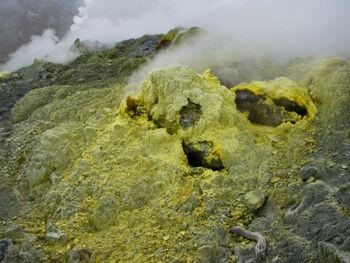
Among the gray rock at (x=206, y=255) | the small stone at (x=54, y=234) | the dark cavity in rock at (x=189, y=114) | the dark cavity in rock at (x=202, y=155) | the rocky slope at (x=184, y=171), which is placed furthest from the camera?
the dark cavity in rock at (x=189, y=114)

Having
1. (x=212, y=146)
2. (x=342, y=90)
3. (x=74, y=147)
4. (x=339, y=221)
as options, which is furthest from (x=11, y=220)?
(x=342, y=90)

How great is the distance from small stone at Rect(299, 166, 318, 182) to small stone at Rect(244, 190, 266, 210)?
0.67 meters

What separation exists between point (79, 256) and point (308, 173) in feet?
11.7

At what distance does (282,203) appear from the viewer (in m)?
7.86

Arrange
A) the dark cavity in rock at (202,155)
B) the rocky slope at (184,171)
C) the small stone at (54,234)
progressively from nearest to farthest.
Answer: the rocky slope at (184,171)
the small stone at (54,234)
the dark cavity in rock at (202,155)

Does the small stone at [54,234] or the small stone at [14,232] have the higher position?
the small stone at [14,232]

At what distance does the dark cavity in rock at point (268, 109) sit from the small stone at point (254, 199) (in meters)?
1.86

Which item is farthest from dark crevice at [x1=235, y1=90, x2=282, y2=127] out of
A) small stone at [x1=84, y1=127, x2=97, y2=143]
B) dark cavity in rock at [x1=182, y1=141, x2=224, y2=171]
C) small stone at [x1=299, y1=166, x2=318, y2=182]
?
small stone at [x1=84, y1=127, x2=97, y2=143]

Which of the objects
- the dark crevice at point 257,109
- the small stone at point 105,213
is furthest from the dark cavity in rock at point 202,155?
the small stone at point 105,213

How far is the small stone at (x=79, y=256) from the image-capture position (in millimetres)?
7578

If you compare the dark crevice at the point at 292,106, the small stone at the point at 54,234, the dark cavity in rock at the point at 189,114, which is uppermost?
the dark cavity in rock at the point at 189,114

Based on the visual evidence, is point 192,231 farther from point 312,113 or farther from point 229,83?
point 229,83

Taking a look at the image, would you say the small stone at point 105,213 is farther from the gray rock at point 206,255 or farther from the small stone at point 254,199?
the small stone at point 254,199

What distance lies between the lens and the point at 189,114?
9469 millimetres
